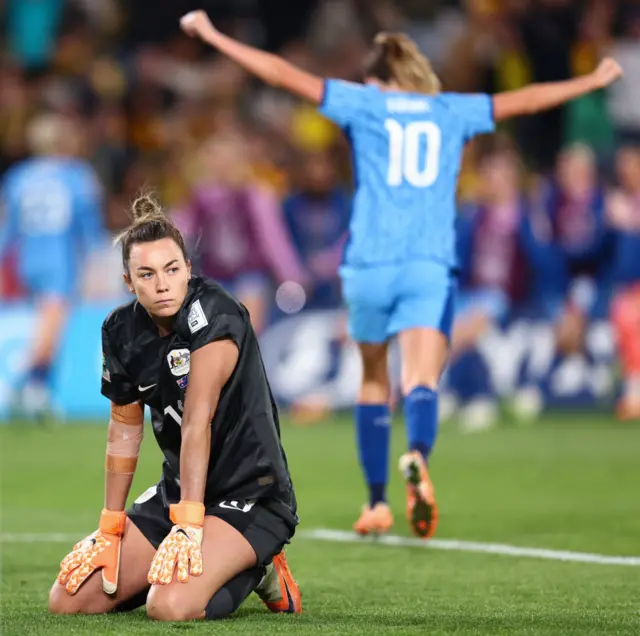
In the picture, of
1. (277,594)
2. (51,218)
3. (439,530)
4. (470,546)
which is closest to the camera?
(277,594)

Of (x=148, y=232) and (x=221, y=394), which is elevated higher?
(x=148, y=232)

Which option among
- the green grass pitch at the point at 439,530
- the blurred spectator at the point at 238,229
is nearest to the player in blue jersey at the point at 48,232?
the green grass pitch at the point at 439,530

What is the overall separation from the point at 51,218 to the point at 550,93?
298 inches

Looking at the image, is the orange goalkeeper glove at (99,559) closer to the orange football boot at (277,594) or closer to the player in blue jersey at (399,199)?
the orange football boot at (277,594)

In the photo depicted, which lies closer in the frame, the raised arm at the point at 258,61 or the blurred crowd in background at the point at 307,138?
the raised arm at the point at 258,61

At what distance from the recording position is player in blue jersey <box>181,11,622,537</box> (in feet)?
23.4

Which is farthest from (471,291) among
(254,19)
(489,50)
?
(254,19)

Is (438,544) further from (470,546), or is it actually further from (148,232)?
(148,232)

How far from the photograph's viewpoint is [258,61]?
22.9 feet

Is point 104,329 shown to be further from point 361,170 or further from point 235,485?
point 361,170

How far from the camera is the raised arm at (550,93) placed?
7.15m

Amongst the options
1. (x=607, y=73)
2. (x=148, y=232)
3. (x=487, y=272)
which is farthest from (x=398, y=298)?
(x=487, y=272)

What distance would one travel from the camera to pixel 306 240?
14438mm

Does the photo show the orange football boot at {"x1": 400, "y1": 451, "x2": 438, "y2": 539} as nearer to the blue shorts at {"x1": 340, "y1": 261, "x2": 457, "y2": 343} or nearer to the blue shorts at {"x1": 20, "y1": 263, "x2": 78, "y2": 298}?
the blue shorts at {"x1": 340, "y1": 261, "x2": 457, "y2": 343}
